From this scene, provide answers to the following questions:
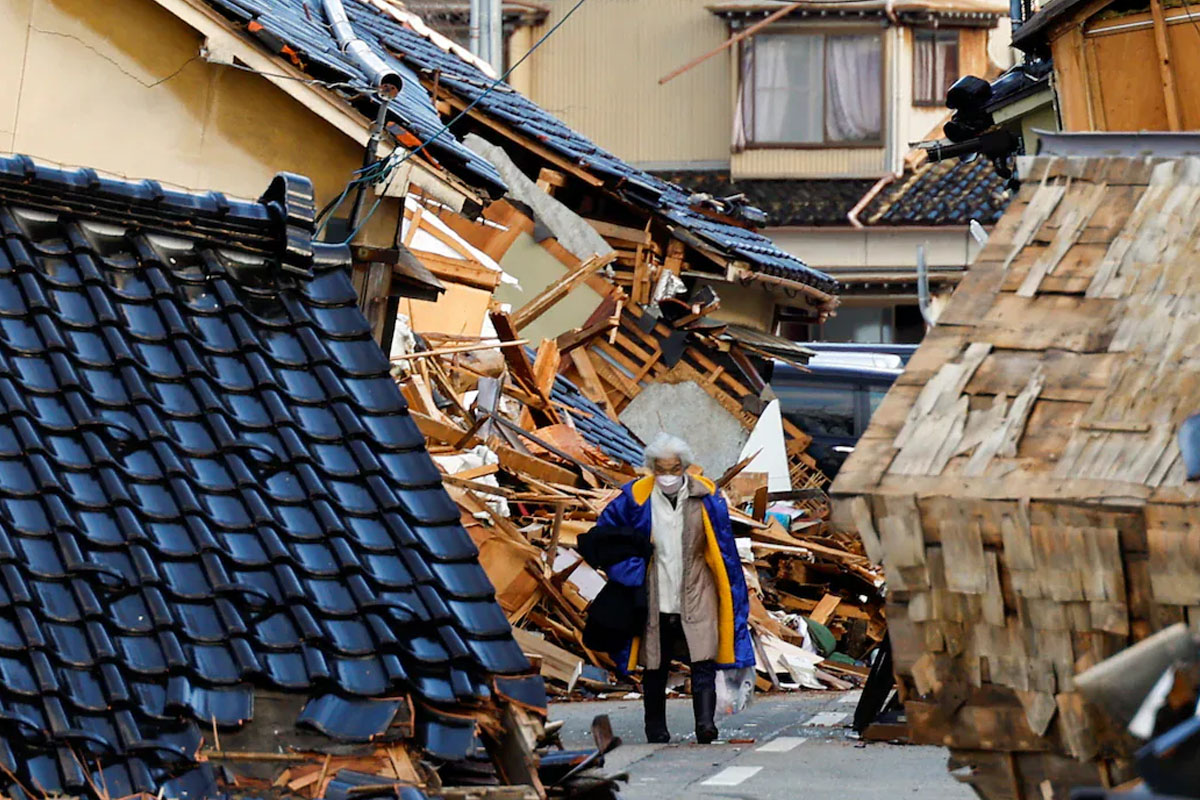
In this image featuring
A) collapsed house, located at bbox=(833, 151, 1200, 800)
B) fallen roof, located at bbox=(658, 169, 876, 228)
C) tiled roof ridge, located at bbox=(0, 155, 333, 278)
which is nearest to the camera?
collapsed house, located at bbox=(833, 151, 1200, 800)

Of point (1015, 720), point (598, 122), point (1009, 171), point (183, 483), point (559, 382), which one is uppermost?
point (598, 122)

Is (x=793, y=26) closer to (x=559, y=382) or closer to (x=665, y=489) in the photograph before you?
(x=559, y=382)

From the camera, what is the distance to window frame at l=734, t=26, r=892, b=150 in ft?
113

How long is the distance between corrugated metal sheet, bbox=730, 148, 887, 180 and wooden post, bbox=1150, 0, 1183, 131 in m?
21.6

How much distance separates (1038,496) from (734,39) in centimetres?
3006

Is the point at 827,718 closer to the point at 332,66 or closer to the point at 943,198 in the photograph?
the point at 332,66

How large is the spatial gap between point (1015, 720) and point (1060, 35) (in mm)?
9414

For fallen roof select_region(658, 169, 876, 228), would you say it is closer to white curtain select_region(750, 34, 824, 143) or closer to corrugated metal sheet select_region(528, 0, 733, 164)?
corrugated metal sheet select_region(528, 0, 733, 164)

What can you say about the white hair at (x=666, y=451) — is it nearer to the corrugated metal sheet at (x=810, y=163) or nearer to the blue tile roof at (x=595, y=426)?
the blue tile roof at (x=595, y=426)

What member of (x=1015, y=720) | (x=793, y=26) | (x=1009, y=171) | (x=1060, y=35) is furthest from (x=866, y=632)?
(x=793, y=26)

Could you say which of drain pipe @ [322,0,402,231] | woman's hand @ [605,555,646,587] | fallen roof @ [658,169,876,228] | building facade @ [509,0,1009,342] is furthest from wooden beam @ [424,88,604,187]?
fallen roof @ [658,169,876,228]

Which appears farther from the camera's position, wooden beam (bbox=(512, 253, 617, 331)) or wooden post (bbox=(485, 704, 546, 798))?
wooden beam (bbox=(512, 253, 617, 331))

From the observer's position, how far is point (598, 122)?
35625 millimetres

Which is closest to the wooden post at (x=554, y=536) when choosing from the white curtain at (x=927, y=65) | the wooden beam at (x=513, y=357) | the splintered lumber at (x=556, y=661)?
the splintered lumber at (x=556, y=661)
